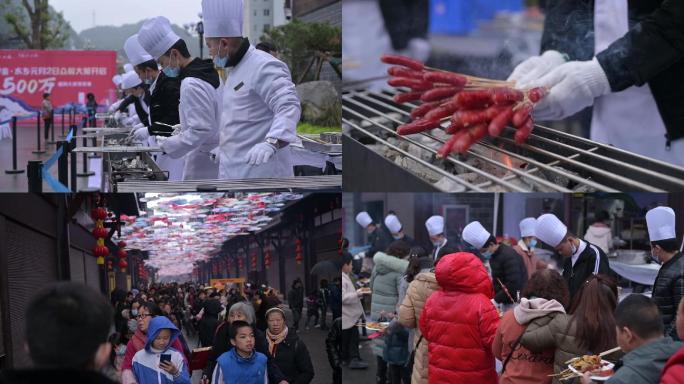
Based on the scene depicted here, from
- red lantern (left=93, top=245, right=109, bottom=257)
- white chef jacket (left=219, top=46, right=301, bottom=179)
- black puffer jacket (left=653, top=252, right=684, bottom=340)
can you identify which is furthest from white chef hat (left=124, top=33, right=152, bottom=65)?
black puffer jacket (left=653, top=252, right=684, bottom=340)

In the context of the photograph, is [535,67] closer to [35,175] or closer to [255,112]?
[255,112]

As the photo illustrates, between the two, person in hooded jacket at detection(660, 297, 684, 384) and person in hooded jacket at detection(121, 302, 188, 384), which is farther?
person in hooded jacket at detection(121, 302, 188, 384)

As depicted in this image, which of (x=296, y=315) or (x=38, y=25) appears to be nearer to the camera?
(x=38, y=25)

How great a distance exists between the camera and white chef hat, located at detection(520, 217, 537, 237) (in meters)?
4.74

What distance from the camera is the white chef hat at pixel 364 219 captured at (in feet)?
15.7

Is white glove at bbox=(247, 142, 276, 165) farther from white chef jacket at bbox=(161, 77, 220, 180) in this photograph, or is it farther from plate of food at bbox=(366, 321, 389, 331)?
plate of food at bbox=(366, 321, 389, 331)

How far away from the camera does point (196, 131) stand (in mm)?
4734

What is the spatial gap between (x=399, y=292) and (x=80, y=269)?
5.69 ft

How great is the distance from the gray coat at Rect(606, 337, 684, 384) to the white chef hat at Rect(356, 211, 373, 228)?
196 cm

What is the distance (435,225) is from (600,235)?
0.88 metres

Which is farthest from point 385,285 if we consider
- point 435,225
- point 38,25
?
point 38,25

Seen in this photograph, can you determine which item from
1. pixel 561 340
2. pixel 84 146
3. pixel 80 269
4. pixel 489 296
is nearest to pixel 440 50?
pixel 489 296

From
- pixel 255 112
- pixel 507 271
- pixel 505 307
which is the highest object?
pixel 255 112

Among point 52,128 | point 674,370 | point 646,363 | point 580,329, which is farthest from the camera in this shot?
point 52,128
